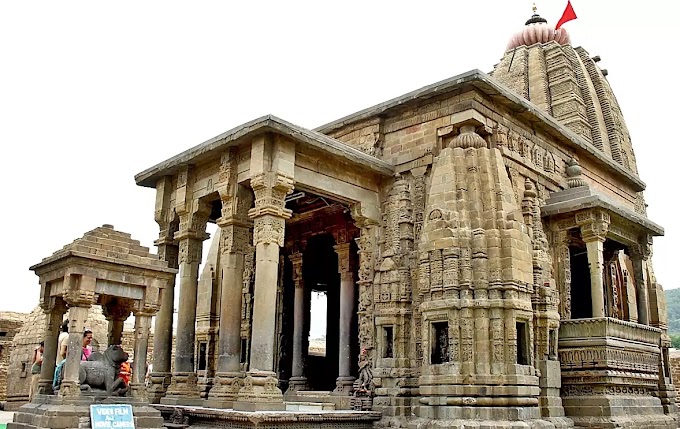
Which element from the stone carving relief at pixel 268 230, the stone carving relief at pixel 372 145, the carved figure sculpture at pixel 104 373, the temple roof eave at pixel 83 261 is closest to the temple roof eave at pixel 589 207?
the stone carving relief at pixel 372 145

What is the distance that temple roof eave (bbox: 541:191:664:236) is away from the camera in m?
13.8

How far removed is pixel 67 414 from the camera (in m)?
9.42

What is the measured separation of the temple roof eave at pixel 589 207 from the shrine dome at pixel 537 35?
35.9 ft

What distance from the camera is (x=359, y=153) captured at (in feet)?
44.7

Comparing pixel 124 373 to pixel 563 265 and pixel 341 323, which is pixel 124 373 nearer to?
pixel 341 323

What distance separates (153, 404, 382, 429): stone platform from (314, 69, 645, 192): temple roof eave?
6.28 m

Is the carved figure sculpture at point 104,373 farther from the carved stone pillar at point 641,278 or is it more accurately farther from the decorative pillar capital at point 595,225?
the carved stone pillar at point 641,278

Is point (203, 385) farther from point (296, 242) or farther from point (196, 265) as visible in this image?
point (296, 242)

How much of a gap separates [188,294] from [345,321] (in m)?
3.61

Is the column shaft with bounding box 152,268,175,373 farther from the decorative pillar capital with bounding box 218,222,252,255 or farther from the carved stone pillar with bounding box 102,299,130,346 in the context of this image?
the carved stone pillar with bounding box 102,299,130,346

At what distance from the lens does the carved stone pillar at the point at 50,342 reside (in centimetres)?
1080

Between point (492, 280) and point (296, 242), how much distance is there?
23.0ft

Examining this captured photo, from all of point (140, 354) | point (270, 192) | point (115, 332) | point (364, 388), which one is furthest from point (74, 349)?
point (364, 388)

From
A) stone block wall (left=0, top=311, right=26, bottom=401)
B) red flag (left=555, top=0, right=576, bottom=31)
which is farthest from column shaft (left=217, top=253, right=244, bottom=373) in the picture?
red flag (left=555, top=0, right=576, bottom=31)
